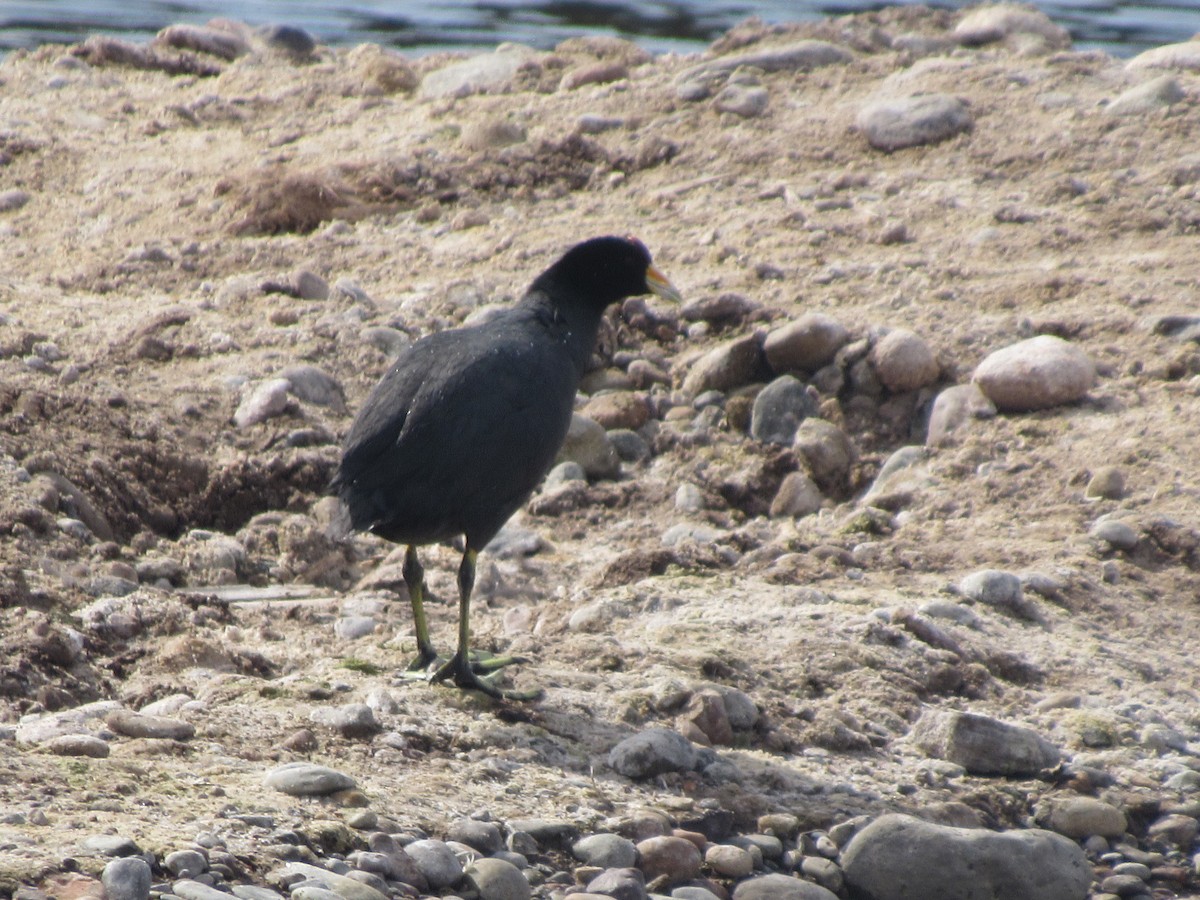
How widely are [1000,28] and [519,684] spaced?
679cm

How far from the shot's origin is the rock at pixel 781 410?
257 inches

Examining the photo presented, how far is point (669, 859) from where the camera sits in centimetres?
370

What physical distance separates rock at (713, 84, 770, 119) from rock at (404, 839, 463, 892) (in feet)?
20.3

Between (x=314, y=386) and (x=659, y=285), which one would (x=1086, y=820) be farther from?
(x=314, y=386)

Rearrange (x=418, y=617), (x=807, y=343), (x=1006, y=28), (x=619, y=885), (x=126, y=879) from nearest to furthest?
(x=126, y=879), (x=619, y=885), (x=418, y=617), (x=807, y=343), (x=1006, y=28)

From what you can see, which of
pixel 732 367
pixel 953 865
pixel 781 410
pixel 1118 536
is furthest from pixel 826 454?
pixel 953 865

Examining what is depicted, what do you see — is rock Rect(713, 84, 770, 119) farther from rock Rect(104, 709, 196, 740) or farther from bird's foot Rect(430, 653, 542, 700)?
rock Rect(104, 709, 196, 740)

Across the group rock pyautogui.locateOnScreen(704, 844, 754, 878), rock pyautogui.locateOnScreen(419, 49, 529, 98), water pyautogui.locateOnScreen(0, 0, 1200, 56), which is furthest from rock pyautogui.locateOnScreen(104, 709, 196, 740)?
water pyautogui.locateOnScreen(0, 0, 1200, 56)

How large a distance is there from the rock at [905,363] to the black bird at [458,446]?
6.09 feet

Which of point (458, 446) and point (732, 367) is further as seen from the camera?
point (732, 367)

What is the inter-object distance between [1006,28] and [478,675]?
6822 millimetres

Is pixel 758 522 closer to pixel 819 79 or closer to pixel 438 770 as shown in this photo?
pixel 438 770

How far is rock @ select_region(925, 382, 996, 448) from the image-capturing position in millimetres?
6246

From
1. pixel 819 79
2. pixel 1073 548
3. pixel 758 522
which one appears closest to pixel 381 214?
pixel 819 79
